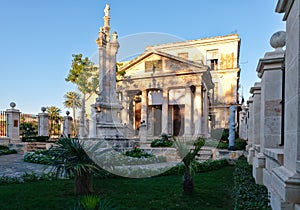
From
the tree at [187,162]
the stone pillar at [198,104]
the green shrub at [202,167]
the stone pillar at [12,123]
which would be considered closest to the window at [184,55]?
the stone pillar at [198,104]

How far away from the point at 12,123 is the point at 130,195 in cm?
1524

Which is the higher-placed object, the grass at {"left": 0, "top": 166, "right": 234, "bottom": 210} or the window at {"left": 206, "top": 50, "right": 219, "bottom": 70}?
the window at {"left": 206, "top": 50, "right": 219, "bottom": 70}

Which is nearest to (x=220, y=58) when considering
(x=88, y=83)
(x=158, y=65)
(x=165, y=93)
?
(x=158, y=65)

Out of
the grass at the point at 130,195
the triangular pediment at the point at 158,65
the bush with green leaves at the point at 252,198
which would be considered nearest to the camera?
the bush with green leaves at the point at 252,198

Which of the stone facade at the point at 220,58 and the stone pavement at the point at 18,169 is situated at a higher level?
the stone facade at the point at 220,58

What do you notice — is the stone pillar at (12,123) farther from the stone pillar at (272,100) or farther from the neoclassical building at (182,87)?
the stone pillar at (272,100)

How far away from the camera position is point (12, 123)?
55.4 feet

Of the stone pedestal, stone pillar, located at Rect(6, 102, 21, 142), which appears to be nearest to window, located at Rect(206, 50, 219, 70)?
the stone pedestal

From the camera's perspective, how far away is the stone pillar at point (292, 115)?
218 centimetres

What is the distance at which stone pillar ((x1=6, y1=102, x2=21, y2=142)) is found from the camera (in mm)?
16859

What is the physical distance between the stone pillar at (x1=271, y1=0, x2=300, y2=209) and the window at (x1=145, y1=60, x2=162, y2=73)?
70.3ft

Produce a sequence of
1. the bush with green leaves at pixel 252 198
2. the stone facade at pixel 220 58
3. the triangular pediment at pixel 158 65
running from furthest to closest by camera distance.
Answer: the stone facade at pixel 220 58 < the triangular pediment at pixel 158 65 < the bush with green leaves at pixel 252 198

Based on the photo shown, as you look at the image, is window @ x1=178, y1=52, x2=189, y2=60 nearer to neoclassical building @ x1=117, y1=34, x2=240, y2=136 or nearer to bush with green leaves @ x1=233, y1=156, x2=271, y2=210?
neoclassical building @ x1=117, y1=34, x2=240, y2=136

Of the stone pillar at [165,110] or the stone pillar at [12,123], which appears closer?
the stone pillar at [12,123]
